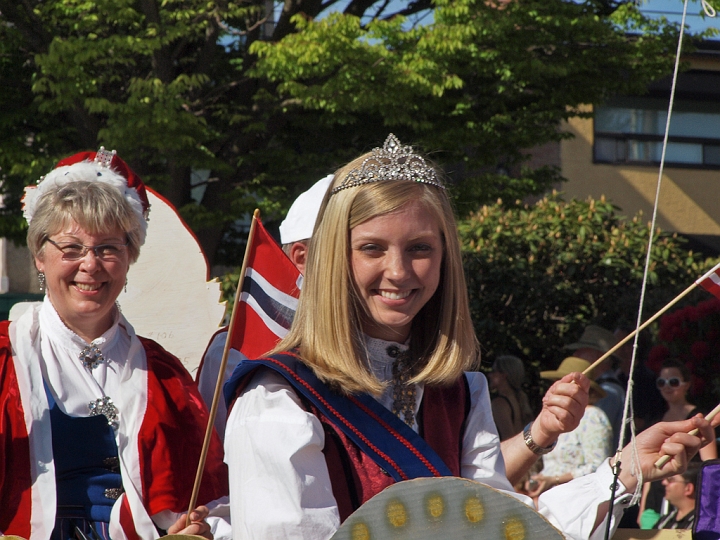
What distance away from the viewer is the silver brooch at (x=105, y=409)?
9.37ft

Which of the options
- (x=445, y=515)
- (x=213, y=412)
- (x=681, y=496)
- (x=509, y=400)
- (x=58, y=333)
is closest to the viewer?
(x=445, y=515)

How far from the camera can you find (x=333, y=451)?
186 centimetres

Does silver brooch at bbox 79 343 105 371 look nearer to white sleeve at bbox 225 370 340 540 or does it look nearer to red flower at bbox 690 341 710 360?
white sleeve at bbox 225 370 340 540

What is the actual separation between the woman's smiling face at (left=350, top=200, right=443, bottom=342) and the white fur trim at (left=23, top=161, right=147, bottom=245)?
125 centimetres

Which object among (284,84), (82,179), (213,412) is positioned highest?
(284,84)

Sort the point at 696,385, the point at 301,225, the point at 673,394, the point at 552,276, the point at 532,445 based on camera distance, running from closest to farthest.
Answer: the point at 532,445, the point at 301,225, the point at 673,394, the point at 696,385, the point at 552,276

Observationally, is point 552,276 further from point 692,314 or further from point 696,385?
point 696,385

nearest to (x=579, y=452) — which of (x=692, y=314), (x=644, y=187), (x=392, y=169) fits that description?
(x=692, y=314)

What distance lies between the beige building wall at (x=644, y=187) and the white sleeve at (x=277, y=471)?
1472 centimetres

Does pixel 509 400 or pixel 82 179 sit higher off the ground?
pixel 82 179

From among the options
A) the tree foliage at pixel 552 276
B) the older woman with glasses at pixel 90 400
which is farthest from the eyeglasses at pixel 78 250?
the tree foliage at pixel 552 276

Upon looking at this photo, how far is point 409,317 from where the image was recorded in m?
2.05

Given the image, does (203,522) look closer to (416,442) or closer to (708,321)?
(416,442)

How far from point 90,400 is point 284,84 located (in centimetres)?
549
